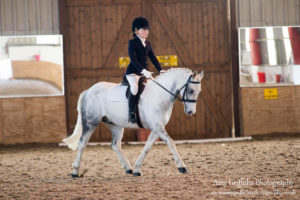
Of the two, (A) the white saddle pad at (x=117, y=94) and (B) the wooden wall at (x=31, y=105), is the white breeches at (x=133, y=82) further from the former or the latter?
(B) the wooden wall at (x=31, y=105)

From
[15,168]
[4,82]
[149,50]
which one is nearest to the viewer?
[149,50]

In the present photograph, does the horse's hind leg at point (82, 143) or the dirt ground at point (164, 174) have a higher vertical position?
the horse's hind leg at point (82, 143)

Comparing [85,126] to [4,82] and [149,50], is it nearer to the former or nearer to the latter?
[149,50]

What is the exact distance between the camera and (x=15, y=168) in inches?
324

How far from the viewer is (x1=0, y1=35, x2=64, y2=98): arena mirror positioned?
11.8m

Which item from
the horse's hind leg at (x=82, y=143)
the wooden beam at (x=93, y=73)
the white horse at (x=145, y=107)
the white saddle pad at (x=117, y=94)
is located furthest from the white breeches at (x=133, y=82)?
the wooden beam at (x=93, y=73)

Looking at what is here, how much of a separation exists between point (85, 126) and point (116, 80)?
4.81 metres

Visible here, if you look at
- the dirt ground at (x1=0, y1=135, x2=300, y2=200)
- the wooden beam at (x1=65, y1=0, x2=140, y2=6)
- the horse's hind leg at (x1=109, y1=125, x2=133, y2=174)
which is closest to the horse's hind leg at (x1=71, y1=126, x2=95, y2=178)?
the dirt ground at (x1=0, y1=135, x2=300, y2=200)

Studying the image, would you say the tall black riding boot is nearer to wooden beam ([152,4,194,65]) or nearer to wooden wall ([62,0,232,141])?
wooden wall ([62,0,232,141])

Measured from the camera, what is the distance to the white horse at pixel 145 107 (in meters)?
6.46

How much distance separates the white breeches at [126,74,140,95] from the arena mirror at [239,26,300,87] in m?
5.69

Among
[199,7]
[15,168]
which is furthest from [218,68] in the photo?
[15,168]

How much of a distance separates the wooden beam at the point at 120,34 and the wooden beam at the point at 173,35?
1.77ft

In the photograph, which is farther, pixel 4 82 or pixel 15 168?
pixel 4 82
